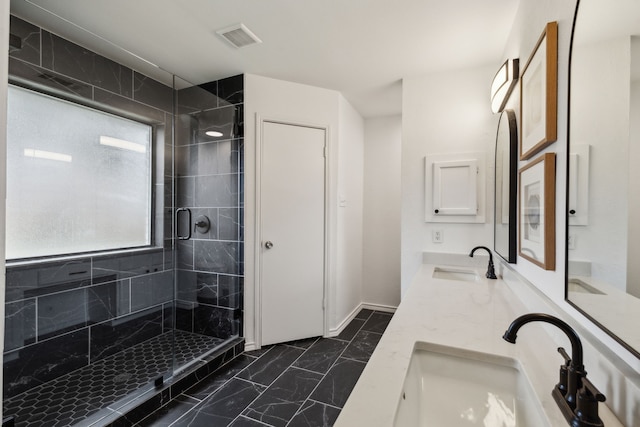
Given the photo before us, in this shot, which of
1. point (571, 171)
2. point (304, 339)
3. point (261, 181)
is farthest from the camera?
point (304, 339)

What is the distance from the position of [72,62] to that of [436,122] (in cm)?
280

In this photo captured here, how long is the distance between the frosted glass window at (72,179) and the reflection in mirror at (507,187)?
2.85 metres

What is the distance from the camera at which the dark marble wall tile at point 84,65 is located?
1.97 metres

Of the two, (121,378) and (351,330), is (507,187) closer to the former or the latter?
(351,330)

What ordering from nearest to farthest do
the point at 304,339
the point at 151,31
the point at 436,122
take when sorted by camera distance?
1. the point at 151,31
2. the point at 436,122
3. the point at 304,339

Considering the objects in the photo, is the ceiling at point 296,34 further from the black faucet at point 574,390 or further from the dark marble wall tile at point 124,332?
the dark marble wall tile at point 124,332

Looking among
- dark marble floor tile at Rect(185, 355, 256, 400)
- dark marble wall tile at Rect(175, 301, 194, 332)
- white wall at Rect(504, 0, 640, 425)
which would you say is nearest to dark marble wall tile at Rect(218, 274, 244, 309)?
dark marble wall tile at Rect(175, 301, 194, 332)

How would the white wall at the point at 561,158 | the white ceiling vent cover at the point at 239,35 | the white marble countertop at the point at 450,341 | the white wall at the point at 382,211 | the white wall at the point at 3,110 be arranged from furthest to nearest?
the white wall at the point at 382,211, the white ceiling vent cover at the point at 239,35, the white wall at the point at 561,158, the white marble countertop at the point at 450,341, the white wall at the point at 3,110

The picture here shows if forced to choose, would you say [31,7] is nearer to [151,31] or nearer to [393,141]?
[151,31]

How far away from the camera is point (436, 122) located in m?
2.45

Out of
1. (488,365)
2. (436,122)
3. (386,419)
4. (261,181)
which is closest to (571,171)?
(488,365)

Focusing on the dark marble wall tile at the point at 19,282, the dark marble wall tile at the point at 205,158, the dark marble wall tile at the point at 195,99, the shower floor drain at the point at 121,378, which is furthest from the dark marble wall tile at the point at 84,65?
the shower floor drain at the point at 121,378

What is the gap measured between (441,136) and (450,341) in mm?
1894

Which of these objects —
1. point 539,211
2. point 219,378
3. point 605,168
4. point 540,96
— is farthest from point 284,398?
point 540,96
